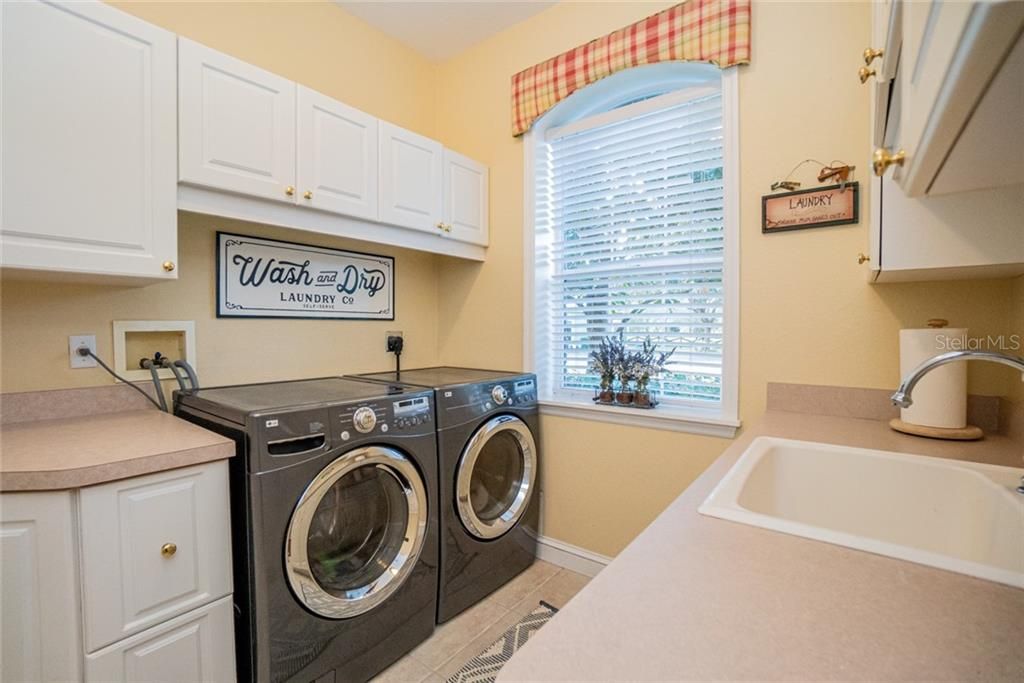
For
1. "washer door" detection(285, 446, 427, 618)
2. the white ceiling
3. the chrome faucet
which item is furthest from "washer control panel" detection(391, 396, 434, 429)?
the white ceiling

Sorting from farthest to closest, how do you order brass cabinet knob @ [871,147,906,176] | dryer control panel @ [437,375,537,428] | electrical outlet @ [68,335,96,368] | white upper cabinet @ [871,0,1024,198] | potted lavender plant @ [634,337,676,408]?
potted lavender plant @ [634,337,676,408], dryer control panel @ [437,375,537,428], electrical outlet @ [68,335,96,368], brass cabinet knob @ [871,147,906,176], white upper cabinet @ [871,0,1024,198]

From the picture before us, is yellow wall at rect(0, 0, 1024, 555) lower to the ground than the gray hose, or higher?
higher

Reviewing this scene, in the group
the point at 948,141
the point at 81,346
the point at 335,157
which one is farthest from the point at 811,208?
the point at 81,346

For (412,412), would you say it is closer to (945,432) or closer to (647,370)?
(647,370)

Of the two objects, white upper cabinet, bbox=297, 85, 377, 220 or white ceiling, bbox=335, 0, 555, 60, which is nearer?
white upper cabinet, bbox=297, 85, 377, 220

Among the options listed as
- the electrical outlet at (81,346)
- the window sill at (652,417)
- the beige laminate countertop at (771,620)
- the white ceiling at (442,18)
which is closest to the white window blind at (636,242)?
the window sill at (652,417)

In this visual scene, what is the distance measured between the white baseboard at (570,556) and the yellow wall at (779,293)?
0.04 metres

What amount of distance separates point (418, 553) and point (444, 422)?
0.49 metres

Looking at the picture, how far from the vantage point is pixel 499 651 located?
5.69 feet

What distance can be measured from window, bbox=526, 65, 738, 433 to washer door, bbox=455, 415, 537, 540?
Answer: 32 cm

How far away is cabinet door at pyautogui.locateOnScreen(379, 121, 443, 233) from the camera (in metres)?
2.04

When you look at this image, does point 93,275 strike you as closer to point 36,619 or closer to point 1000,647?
point 36,619

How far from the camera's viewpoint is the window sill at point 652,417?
1.86m

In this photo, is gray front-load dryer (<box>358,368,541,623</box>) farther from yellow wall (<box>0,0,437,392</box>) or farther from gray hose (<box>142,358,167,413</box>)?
gray hose (<box>142,358,167,413</box>)
